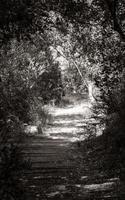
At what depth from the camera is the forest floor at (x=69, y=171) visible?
7922 mm

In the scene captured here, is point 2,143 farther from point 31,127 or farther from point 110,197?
point 31,127

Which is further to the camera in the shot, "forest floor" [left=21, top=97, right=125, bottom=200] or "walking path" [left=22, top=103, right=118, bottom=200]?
"forest floor" [left=21, top=97, right=125, bottom=200]

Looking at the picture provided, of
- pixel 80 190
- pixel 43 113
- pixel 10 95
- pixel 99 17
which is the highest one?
pixel 99 17

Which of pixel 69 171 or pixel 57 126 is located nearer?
pixel 69 171

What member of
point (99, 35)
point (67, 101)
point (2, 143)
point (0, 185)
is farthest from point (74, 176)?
point (67, 101)

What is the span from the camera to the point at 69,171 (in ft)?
34.0

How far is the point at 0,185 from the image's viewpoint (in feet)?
20.3

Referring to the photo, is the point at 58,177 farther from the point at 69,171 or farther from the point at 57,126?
the point at 57,126

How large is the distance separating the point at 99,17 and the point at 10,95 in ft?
21.8

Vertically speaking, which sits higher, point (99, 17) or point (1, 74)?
point (99, 17)

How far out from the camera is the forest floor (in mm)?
7922

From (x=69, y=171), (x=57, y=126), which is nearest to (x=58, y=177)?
(x=69, y=171)

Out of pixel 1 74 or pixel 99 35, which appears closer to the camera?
pixel 99 35

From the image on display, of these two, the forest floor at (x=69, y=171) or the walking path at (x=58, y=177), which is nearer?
the walking path at (x=58, y=177)
